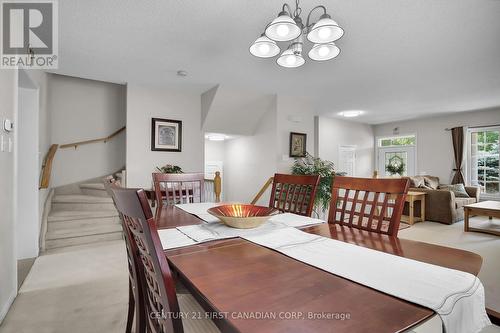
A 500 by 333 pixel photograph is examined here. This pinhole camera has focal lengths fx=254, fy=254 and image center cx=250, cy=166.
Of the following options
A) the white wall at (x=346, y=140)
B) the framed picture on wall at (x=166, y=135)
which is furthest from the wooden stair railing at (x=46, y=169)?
the white wall at (x=346, y=140)

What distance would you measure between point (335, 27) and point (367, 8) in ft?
2.83

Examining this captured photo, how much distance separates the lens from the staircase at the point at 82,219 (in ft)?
11.1

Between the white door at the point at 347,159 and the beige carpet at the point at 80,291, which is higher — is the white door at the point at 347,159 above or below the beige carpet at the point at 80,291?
above

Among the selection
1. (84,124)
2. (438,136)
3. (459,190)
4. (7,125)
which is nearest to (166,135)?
(84,124)

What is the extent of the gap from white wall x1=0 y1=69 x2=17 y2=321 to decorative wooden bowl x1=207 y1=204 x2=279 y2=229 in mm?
1532

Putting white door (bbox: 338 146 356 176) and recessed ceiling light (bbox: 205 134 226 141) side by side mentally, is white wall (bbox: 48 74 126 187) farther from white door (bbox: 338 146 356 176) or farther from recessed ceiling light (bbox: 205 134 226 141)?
white door (bbox: 338 146 356 176)

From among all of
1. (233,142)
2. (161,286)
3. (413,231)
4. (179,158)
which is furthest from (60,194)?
(413,231)

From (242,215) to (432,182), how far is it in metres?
6.42

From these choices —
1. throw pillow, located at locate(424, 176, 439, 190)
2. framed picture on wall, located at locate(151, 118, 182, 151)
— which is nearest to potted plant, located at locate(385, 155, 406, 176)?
throw pillow, located at locate(424, 176, 439, 190)

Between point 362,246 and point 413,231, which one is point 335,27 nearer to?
point 362,246

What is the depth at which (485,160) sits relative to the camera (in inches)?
239

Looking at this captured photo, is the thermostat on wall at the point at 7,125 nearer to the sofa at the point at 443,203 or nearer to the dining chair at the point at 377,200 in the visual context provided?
the dining chair at the point at 377,200

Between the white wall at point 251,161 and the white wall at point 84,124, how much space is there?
2448 mm

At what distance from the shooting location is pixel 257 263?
2.81ft
